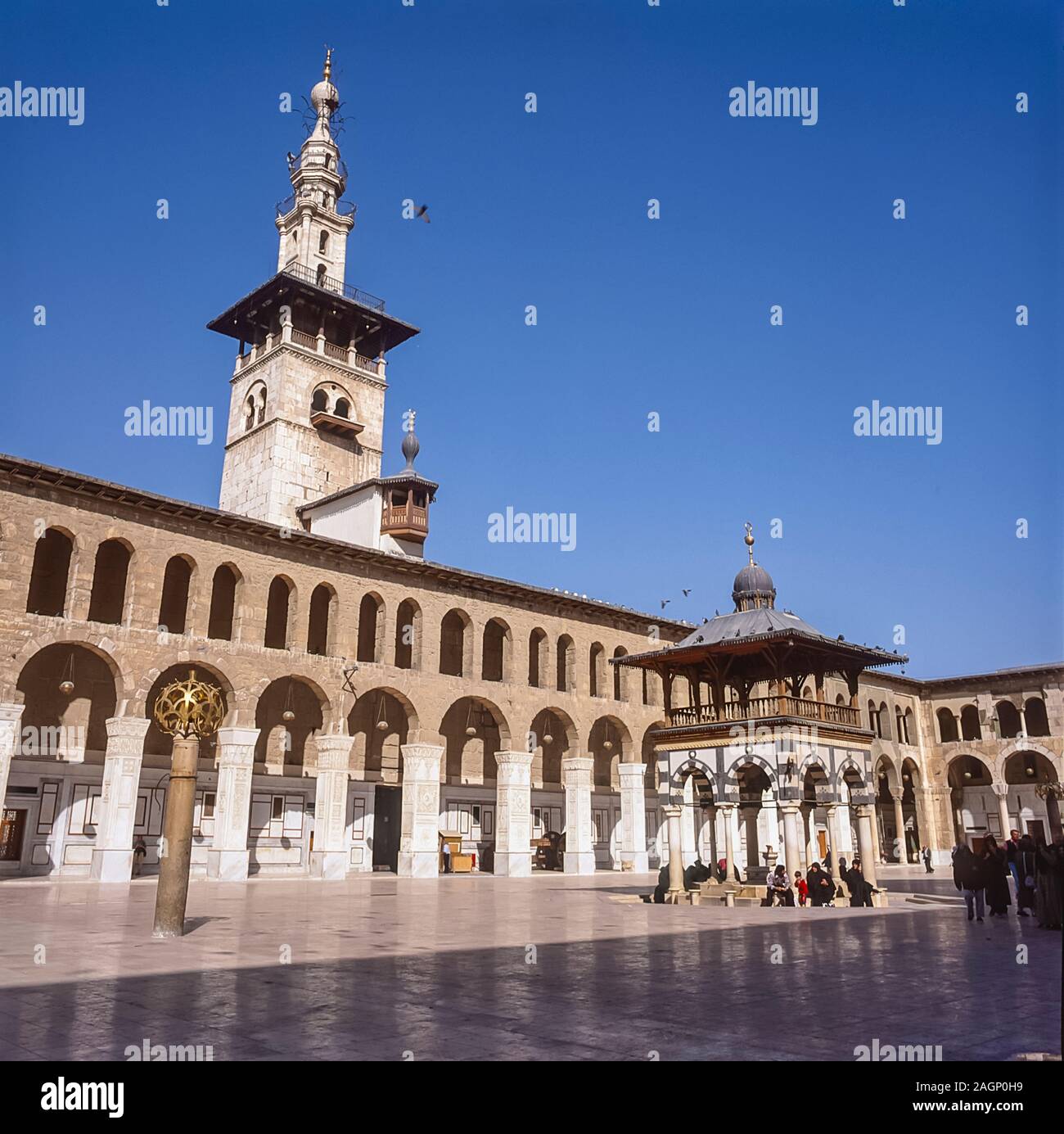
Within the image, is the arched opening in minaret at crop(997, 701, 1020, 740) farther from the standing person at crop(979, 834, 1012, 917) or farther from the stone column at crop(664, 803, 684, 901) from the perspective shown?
the standing person at crop(979, 834, 1012, 917)

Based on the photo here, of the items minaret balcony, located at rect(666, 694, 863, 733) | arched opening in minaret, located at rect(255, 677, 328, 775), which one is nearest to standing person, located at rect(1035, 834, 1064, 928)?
minaret balcony, located at rect(666, 694, 863, 733)

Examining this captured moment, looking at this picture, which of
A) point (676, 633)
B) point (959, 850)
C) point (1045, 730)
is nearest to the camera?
point (959, 850)

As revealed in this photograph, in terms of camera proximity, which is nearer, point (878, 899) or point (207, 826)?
point (878, 899)

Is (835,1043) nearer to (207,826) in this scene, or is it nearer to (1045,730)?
(207,826)

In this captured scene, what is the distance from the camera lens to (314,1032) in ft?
19.3

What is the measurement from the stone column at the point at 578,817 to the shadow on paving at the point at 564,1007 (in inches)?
912

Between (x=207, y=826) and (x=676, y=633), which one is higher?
(x=676, y=633)

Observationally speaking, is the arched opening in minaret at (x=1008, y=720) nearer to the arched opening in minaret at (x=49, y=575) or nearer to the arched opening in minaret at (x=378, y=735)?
the arched opening in minaret at (x=378, y=735)

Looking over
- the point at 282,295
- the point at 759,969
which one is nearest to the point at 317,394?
the point at 282,295

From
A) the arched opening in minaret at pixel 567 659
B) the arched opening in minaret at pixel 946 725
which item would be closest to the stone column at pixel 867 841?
the arched opening in minaret at pixel 567 659

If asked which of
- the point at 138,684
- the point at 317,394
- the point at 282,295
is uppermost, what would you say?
the point at 282,295

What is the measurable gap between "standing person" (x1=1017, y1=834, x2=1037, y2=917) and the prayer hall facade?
3.09 meters

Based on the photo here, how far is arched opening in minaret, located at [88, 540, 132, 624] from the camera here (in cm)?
2784
